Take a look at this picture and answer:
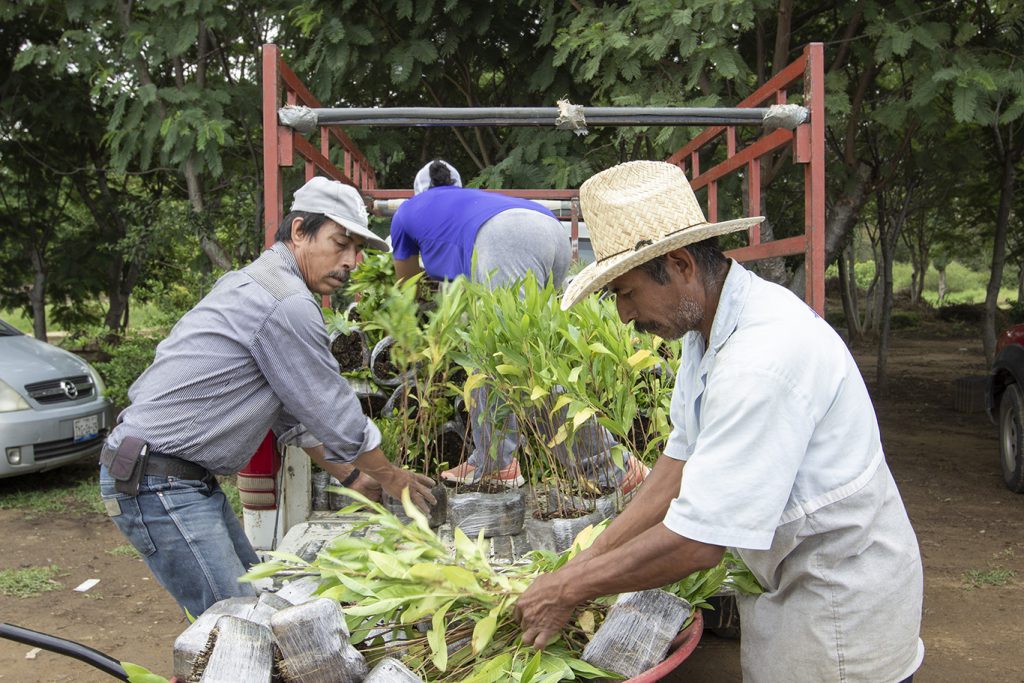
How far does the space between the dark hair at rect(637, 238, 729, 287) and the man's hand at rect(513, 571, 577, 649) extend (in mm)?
631

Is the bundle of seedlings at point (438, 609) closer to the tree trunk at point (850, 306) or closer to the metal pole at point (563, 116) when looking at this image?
the metal pole at point (563, 116)

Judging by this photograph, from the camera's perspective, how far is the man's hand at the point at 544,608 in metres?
1.83

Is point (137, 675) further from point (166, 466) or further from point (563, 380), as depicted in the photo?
point (563, 380)

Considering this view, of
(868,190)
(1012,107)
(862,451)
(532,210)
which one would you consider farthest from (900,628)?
(868,190)

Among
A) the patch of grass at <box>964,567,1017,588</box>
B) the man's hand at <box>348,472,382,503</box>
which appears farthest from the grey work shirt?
the patch of grass at <box>964,567,1017,588</box>

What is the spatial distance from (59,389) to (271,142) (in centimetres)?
404

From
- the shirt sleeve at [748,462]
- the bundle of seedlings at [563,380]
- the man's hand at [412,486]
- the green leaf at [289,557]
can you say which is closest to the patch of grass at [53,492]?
the man's hand at [412,486]

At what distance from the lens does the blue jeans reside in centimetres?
245

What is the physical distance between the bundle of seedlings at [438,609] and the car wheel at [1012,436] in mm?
5098

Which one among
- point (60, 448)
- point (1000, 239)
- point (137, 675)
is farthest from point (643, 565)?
point (1000, 239)

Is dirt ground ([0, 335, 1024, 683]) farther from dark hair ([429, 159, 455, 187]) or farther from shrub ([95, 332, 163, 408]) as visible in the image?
dark hair ([429, 159, 455, 187])

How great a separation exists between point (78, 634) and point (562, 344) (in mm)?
3040

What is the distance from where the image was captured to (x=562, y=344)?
283cm

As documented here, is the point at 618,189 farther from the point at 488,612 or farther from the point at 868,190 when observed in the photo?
the point at 868,190
